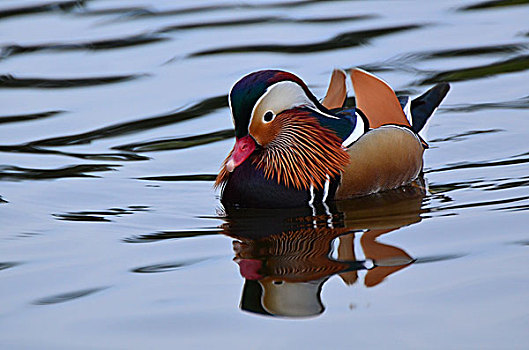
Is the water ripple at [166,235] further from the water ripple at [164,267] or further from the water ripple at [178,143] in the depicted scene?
the water ripple at [178,143]

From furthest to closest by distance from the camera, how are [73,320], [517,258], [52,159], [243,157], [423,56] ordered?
[423,56] < [52,159] < [243,157] < [517,258] < [73,320]

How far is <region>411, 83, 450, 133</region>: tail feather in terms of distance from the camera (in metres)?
6.52

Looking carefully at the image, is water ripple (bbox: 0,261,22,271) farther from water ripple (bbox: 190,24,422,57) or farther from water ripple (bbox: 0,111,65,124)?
water ripple (bbox: 190,24,422,57)

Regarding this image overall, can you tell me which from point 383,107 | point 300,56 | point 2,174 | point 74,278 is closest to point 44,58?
point 300,56

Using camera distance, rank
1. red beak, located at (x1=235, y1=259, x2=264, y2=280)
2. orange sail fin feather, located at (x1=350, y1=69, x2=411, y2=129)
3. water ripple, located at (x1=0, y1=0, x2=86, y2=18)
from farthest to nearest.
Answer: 1. water ripple, located at (x1=0, y1=0, x2=86, y2=18)
2. orange sail fin feather, located at (x1=350, y1=69, x2=411, y2=129)
3. red beak, located at (x1=235, y1=259, x2=264, y2=280)

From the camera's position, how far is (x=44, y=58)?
905 cm

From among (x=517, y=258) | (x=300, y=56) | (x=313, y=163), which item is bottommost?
(x=517, y=258)

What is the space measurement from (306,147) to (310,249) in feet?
3.92

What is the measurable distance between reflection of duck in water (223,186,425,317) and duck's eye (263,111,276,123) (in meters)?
0.50

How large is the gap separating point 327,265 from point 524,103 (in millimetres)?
3374

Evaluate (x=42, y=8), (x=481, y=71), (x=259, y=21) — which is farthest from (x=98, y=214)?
(x=42, y=8)

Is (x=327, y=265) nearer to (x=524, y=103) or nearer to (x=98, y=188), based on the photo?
(x=98, y=188)

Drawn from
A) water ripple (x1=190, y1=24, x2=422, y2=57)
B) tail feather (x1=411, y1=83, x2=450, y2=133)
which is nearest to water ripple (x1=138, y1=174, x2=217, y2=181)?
tail feather (x1=411, y1=83, x2=450, y2=133)

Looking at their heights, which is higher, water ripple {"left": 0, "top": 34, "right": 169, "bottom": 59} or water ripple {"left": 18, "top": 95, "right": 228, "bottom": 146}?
water ripple {"left": 0, "top": 34, "right": 169, "bottom": 59}
